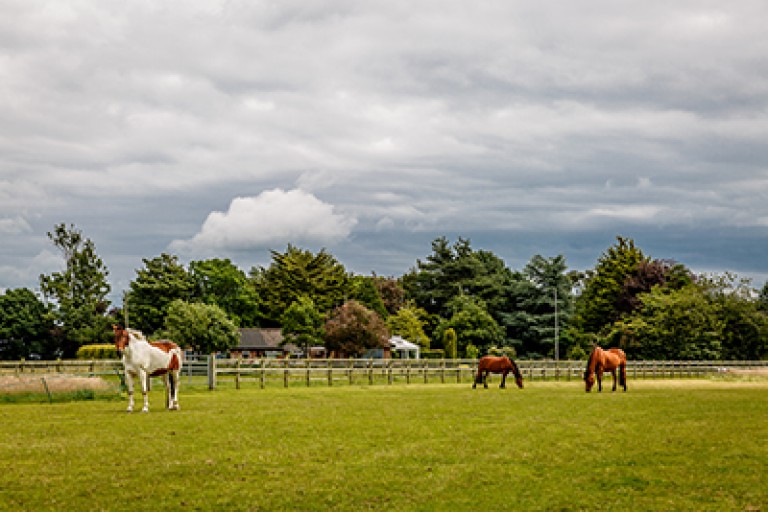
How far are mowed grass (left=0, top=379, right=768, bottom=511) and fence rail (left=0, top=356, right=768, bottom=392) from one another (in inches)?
466

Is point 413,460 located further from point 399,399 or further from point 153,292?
point 153,292

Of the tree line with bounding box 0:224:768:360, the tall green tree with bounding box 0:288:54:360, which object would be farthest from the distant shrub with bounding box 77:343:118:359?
the tall green tree with bounding box 0:288:54:360

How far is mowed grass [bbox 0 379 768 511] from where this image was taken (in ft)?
30.0

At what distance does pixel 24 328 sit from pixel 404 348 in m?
38.8

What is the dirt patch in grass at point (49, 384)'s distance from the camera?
23641 mm

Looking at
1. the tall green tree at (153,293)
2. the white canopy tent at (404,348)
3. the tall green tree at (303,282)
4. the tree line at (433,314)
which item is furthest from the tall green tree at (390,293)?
the tall green tree at (153,293)

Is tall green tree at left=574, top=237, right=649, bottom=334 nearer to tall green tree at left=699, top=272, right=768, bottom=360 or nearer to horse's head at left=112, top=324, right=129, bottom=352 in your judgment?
tall green tree at left=699, top=272, right=768, bottom=360

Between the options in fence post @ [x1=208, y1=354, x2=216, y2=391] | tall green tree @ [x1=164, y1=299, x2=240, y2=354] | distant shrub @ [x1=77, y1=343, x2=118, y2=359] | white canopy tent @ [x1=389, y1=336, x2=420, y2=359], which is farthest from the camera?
white canopy tent @ [x1=389, y1=336, x2=420, y2=359]

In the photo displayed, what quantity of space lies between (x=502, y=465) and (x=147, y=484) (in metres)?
4.91

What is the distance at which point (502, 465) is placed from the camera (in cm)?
1135

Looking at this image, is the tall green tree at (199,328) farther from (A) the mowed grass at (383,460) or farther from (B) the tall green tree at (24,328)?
(B) the tall green tree at (24,328)

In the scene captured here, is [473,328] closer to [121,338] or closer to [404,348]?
[404,348]

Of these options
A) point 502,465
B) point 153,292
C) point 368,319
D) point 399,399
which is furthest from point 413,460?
point 153,292

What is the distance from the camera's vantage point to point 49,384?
23953 mm
